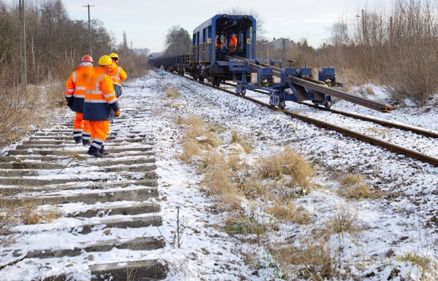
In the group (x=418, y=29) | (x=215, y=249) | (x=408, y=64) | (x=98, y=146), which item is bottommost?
(x=215, y=249)

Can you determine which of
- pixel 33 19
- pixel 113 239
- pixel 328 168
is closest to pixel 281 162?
pixel 328 168

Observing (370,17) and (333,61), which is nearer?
(370,17)

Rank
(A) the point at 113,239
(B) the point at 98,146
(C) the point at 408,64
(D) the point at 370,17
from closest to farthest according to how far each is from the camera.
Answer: (A) the point at 113,239 < (B) the point at 98,146 < (C) the point at 408,64 < (D) the point at 370,17

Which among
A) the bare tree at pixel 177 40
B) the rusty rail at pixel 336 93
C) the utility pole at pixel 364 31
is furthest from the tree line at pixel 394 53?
the bare tree at pixel 177 40

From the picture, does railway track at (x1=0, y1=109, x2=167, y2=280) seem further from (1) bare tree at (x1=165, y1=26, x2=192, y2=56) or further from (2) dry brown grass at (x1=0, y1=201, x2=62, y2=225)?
(1) bare tree at (x1=165, y1=26, x2=192, y2=56)

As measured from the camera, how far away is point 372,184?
595 cm

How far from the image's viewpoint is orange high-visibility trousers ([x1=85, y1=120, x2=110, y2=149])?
7164mm

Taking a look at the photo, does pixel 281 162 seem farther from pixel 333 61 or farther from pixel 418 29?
pixel 333 61

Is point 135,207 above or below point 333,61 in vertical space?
below

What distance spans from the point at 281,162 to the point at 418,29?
13.4 metres

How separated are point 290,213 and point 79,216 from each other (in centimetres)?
231

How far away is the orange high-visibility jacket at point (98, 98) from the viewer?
23.3ft

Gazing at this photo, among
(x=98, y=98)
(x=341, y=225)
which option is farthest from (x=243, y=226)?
(x=98, y=98)

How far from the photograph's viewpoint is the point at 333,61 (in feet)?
85.4
